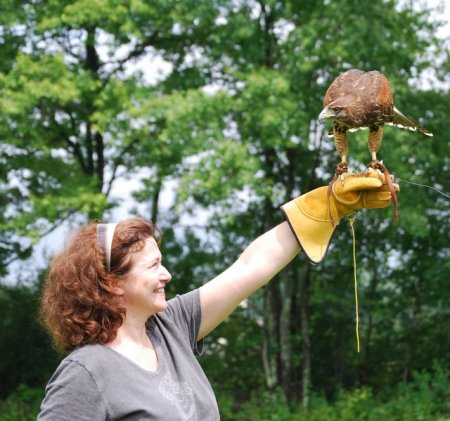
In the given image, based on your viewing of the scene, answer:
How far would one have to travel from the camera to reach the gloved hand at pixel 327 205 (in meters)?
2.28

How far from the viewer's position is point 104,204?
7934 mm

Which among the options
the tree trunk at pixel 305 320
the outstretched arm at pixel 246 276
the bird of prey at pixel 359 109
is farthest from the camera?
the tree trunk at pixel 305 320

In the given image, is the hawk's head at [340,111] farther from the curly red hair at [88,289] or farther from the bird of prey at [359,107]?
the curly red hair at [88,289]

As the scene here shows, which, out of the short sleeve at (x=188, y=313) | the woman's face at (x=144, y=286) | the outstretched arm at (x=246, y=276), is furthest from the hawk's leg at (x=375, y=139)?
the woman's face at (x=144, y=286)

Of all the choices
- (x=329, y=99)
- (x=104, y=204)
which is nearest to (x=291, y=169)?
(x=104, y=204)

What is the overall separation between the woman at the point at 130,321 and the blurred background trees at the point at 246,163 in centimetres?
531

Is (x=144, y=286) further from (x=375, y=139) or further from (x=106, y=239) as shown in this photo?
(x=375, y=139)

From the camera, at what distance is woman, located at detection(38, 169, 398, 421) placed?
6.00ft

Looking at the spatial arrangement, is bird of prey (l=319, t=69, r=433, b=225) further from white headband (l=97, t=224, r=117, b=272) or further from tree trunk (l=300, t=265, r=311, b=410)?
tree trunk (l=300, t=265, r=311, b=410)

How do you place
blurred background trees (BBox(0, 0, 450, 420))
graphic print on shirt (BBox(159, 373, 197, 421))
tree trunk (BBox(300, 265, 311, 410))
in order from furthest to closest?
tree trunk (BBox(300, 265, 311, 410)) → blurred background trees (BBox(0, 0, 450, 420)) → graphic print on shirt (BBox(159, 373, 197, 421))

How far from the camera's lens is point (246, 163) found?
7.68m

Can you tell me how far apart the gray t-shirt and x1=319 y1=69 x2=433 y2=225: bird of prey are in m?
0.66

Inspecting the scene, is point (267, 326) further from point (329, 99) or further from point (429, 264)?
point (329, 99)

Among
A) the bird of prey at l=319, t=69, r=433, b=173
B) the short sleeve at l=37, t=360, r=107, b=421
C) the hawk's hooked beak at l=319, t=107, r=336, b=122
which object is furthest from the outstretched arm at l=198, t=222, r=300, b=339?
the short sleeve at l=37, t=360, r=107, b=421
